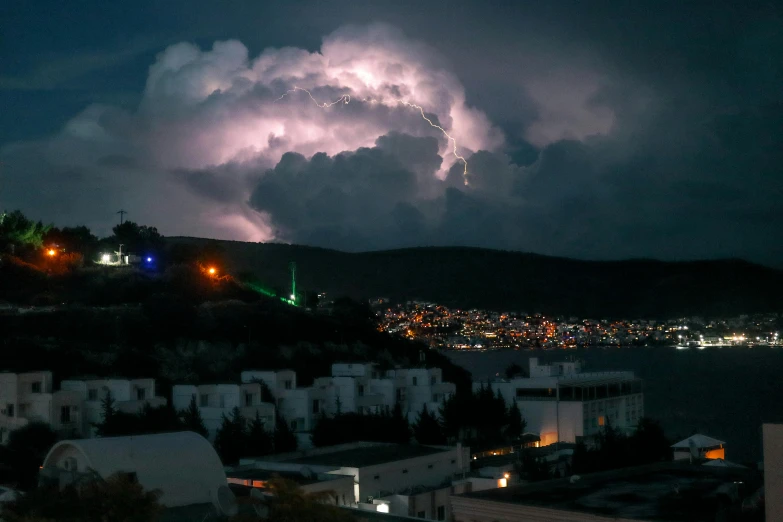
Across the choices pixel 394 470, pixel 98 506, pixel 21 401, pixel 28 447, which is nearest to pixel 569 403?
pixel 394 470

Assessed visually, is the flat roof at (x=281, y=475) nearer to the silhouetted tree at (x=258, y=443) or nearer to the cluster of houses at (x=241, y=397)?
the silhouetted tree at (x=258, y=443)

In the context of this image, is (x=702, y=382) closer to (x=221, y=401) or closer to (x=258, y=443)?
(x=221, y=401)

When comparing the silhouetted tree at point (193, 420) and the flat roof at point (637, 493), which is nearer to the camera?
the flat roof at point (637, 493)

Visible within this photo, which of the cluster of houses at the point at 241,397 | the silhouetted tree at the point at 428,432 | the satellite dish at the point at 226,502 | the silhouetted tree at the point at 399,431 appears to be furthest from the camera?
the silhouetted tree at the point at 428,432

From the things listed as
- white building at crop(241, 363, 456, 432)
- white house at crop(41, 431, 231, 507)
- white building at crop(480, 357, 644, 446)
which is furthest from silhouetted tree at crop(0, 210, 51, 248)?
white house at crop(41, 431, 231, 507)

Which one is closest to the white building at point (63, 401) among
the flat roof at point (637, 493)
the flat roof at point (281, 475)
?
the flat roof at point (281, 475)

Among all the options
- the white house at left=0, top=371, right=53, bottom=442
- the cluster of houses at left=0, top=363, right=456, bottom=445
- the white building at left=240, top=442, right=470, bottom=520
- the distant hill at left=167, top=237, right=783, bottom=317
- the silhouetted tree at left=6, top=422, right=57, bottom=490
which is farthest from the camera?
the distant hill at left=167, top=237, right=783, bottom=317

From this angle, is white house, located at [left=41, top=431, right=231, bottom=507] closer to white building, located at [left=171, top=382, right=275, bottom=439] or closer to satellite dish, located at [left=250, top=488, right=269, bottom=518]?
satellite dish, located at [left=250, top=488, right=269, bottom=518]
